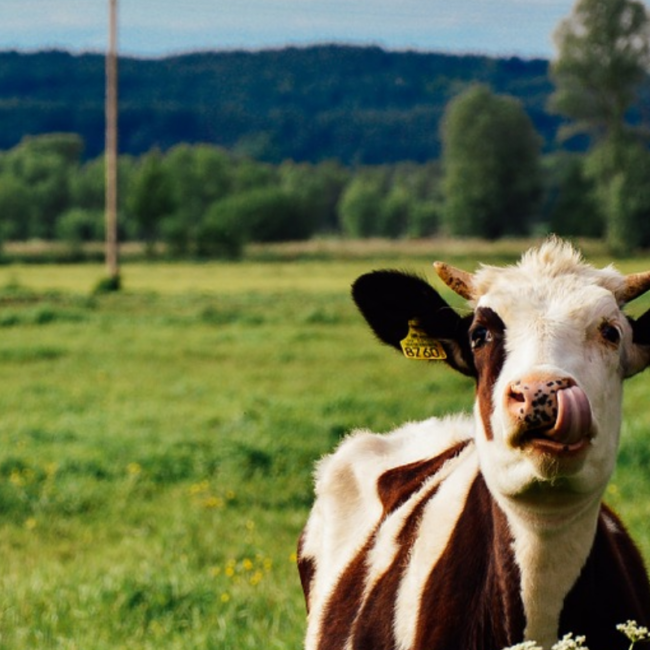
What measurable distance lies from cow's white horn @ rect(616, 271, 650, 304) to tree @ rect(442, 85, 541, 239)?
220ft

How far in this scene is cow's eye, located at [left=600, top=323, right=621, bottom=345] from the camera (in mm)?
3229

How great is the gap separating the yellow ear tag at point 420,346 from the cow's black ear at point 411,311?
1cm

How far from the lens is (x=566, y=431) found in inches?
112

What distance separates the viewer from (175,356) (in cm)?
1695

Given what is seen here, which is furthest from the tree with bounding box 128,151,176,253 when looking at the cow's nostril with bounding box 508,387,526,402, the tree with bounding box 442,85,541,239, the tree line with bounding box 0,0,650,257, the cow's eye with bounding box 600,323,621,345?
the cow's nostril with bounding box 508,387,526,402

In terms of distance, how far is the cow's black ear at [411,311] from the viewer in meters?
3.70

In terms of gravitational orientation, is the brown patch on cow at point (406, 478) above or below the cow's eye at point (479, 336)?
below

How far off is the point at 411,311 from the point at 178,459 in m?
6.18

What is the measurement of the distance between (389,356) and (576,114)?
4467cm

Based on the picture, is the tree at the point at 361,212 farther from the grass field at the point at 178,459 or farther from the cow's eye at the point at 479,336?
the cow's eye at the point at 479,336

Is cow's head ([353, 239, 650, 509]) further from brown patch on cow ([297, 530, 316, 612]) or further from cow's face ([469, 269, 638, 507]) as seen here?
brown patch on cow ([297, 530, 316, 612])

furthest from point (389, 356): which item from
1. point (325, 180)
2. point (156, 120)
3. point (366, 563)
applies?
point (156, 120)

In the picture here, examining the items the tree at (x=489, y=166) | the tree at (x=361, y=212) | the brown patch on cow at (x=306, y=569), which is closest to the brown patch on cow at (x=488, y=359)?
the brown patch on cow at (x=306, y=569)

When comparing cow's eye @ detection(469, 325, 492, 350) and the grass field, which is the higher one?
cow's eye @ detection(469, 325, 492, 350)
